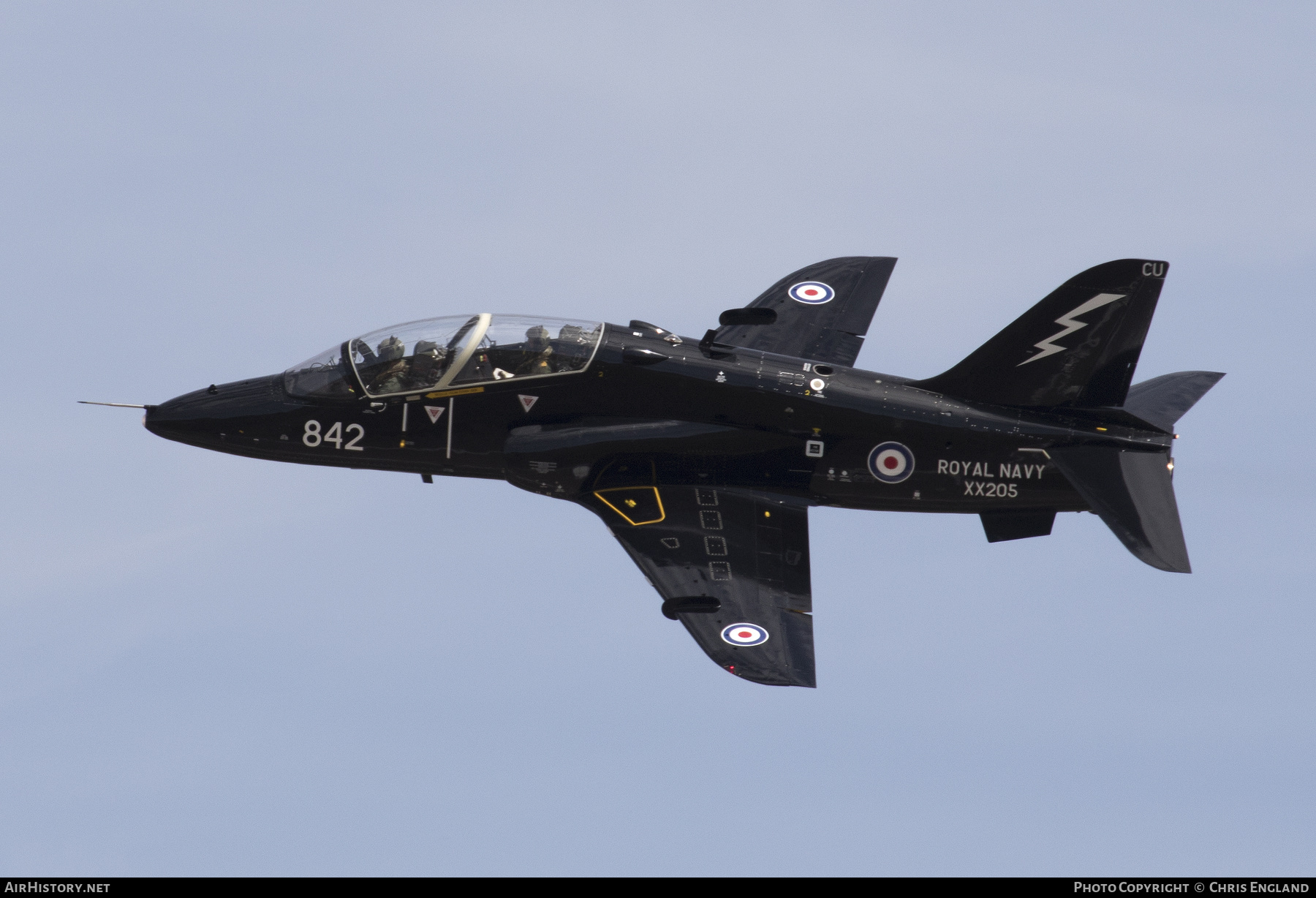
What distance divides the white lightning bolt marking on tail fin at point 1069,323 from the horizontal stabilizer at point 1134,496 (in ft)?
5.37

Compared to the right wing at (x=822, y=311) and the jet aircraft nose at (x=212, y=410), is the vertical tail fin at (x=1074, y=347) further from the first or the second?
the jet aircraft nose at (x=212, y=410)

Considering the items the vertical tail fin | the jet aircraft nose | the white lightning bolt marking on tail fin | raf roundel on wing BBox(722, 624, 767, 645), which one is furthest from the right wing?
the jet aircraft nose

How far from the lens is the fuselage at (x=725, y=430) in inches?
1316

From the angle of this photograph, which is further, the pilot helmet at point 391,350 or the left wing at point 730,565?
the pilot helmet at point 391,350

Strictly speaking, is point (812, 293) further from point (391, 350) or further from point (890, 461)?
point (391, 350)

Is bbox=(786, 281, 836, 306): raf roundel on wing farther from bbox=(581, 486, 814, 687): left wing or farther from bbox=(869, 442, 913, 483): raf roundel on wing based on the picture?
bbox=(581, 486, 814, 687): left wing

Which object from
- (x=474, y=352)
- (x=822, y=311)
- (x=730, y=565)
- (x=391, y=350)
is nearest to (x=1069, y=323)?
(x=822, y=311)

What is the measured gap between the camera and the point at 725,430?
110ft

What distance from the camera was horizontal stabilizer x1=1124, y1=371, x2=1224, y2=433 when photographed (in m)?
34.0

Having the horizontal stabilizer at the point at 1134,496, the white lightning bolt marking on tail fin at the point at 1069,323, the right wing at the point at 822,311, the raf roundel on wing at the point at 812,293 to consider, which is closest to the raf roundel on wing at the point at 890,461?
the horizontal stabilizer at the point at 1134,496

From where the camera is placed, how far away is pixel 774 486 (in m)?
33.7

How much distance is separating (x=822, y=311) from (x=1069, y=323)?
18.6 ft

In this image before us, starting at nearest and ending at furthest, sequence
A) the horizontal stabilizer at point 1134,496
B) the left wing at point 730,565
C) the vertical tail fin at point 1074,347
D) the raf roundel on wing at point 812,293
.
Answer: the horizontal stabilizer at point 1134,496, the left wing at point 730,565, the vertical tail fin at point 1074,347, the raf roundel on wing at point 812,293

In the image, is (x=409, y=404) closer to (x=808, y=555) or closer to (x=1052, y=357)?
(x=808, y=555)
